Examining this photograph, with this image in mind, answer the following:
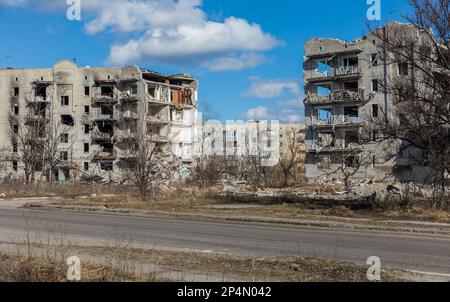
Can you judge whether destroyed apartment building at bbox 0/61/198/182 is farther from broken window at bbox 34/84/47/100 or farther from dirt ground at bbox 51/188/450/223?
dirt ground at bbox 51/188/450/223

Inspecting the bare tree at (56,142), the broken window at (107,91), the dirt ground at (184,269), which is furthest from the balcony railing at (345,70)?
the dirt ground at (184,269)

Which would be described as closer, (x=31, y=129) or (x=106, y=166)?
(x=106, y=166)

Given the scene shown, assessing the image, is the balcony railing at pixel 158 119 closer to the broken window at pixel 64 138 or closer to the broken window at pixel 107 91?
the broken window at pixel 107 91

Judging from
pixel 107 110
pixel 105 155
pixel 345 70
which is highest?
pixel 345 70

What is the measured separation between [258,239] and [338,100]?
5823cm

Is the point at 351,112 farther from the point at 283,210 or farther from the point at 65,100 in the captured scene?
the point at 283,210

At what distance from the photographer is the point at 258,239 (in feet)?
51.4

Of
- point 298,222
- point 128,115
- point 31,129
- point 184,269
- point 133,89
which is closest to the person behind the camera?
point 184,269

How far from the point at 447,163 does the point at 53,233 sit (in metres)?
16.2

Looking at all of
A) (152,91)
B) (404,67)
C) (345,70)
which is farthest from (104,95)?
(404,67)

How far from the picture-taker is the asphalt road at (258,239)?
1237cm

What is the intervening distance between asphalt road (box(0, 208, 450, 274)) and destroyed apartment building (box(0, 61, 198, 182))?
59965 mm

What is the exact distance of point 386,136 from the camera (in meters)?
24.6

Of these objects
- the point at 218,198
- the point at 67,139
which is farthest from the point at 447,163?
the point at 67,139
